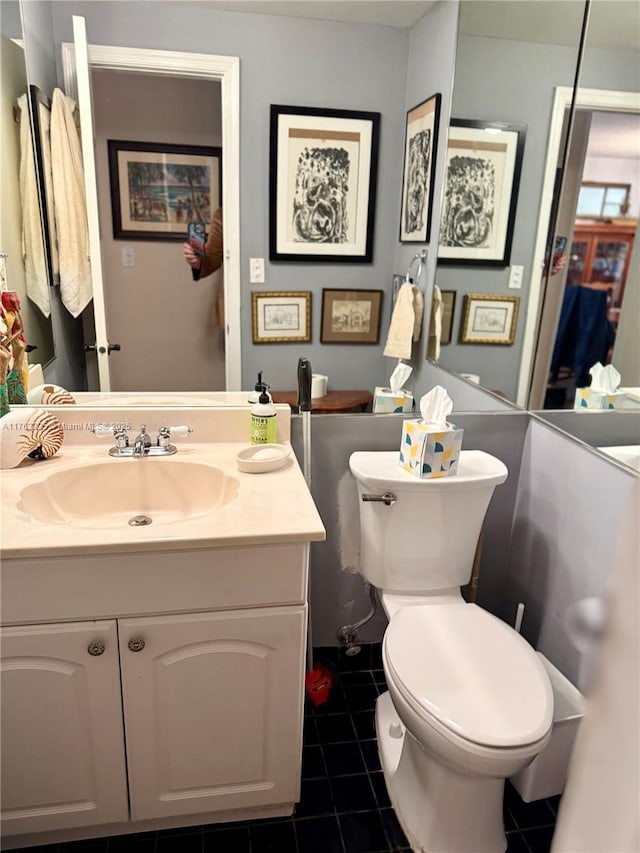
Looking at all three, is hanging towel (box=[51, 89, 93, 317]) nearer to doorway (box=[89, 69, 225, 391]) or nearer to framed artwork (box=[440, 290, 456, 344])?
doorway (box=[89, 69, 225, 391])

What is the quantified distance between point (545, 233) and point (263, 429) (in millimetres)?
1137

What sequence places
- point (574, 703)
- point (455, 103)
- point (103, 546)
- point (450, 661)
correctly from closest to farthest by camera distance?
1. point (103, 546)
2. point (450, 661)
3. point (574, 703)
4. point (455, 103)

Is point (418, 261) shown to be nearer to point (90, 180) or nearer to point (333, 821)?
point (90, 180)

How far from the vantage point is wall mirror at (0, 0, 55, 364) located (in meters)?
1.35

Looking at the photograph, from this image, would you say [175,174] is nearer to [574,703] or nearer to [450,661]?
[450,661]

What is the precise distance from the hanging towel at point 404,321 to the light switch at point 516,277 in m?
0.37

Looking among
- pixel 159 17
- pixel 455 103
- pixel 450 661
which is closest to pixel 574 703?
pixel 450 661

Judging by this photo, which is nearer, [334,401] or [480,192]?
[334,401]

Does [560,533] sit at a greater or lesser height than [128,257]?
lesser

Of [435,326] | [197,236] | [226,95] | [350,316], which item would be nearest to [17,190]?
[197,236]

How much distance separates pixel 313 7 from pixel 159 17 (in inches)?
15.6

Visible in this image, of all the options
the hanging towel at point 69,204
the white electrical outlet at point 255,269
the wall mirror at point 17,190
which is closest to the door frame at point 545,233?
the white electrical outlet at point 255,269

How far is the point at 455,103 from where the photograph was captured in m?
1.72

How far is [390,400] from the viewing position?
5.69 ft
